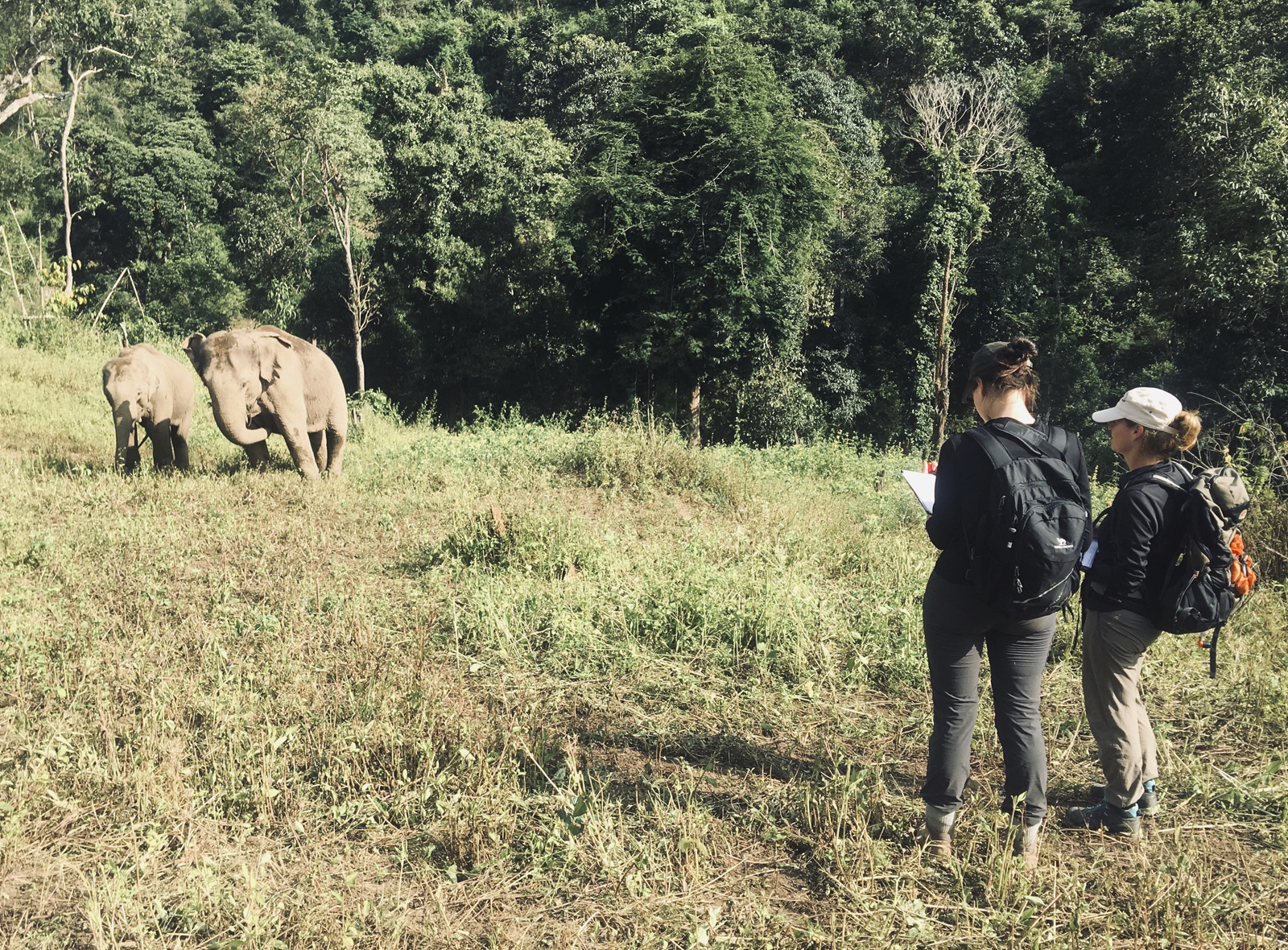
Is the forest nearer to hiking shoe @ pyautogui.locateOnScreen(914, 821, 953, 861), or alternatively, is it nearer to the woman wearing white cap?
the woman wearing white cap

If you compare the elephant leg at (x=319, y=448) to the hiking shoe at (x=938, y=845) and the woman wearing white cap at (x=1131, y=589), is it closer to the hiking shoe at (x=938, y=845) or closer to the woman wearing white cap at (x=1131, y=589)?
the hiking shoe at (x=938, y=845)

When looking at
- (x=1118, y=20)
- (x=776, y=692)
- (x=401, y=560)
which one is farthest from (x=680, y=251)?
(x=1118, y=20)

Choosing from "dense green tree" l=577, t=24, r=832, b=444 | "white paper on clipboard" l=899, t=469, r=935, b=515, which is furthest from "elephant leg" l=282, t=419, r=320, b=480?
"dense green tree" l=577, t=24, r=832, b=444

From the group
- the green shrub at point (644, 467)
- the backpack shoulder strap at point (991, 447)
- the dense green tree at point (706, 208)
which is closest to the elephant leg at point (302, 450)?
the green shrub at point (644, 467)

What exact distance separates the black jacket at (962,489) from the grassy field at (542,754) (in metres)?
1.02

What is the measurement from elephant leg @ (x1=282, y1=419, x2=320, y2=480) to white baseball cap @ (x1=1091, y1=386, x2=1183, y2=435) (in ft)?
25.7

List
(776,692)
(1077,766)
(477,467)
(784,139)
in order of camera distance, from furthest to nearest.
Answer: (784,139) < (477,467) < (776,692) < (1077,766)

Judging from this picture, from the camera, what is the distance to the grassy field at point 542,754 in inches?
113

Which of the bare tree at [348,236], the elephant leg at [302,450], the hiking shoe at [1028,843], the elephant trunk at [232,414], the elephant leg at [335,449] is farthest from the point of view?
the bare tree at [348,236]

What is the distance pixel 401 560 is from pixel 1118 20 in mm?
43939

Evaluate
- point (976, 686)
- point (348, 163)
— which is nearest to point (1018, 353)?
point (976, 686)

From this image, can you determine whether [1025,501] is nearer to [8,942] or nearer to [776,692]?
[776,692]

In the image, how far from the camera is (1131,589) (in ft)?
10.4

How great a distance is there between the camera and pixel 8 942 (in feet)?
8.95
